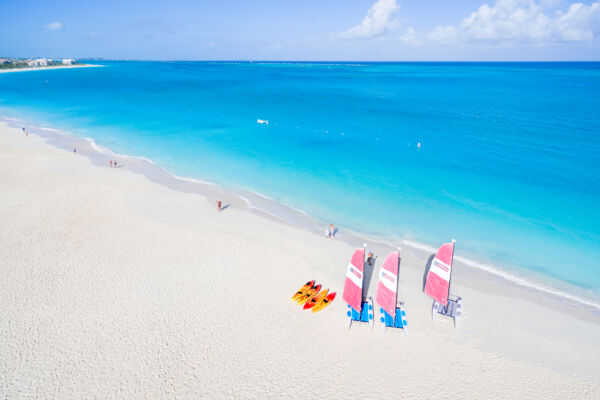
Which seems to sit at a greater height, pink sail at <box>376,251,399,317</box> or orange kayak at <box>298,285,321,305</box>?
pink sail at <box>376,251,399,317</box>

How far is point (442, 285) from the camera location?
54.3ft

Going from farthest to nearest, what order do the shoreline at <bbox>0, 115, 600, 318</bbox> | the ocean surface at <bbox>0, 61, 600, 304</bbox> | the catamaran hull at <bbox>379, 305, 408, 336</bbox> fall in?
the ocean surface at <bbox>0, 61, 600, 304</bbox> → the shoreline at <bbox>0, 115, 600, 318</bbox> → the catamaran hull at <bbox>379, 305, 408, 336</bbox>

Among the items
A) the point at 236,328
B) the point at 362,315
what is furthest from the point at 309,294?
the point at 236,328

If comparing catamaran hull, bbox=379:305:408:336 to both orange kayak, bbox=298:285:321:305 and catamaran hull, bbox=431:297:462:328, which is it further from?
orange kayak, bbox=298:285:321:305

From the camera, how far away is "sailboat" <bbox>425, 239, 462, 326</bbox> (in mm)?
16141

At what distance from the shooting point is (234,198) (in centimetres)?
3181

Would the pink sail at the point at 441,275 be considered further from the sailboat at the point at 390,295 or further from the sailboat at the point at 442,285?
the sailboat at the point at 390,295

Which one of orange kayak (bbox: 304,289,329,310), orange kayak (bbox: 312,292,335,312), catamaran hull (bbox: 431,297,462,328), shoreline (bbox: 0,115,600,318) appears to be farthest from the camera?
shoreline (bbox: 0,115,600,318)

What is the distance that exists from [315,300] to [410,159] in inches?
1254

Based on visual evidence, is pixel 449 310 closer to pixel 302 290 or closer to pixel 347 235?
pixel 302 290

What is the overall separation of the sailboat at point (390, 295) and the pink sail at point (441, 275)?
2.06 m

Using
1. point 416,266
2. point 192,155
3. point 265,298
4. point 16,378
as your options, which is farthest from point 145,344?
point 192,155

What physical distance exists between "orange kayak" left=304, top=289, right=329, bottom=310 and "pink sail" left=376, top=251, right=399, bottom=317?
3.27 meters

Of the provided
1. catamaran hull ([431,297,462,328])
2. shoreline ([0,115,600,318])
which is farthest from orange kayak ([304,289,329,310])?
shoreline ([0,115,600,318])
